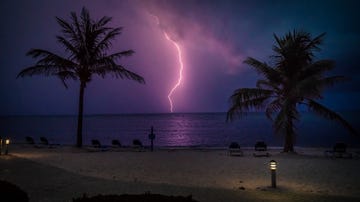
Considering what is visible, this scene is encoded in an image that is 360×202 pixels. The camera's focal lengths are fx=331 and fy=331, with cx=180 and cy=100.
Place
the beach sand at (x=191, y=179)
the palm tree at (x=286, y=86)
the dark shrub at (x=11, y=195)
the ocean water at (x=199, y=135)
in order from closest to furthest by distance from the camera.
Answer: the dark shrub at (x=11, y=195), the beach sand at (x=191, y=179), the palm tree at (x=286, y=86), the ocean water at (x=199, y=135)

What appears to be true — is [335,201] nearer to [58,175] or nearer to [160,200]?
[160,200]

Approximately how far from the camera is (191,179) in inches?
453

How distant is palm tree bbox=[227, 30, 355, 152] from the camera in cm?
1892

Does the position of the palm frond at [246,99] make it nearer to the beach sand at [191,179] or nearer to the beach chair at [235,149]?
the beach chair at [235,149]

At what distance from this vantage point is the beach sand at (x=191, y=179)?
8578mm

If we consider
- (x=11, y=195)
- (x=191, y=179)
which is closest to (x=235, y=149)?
(x=191, y=179)

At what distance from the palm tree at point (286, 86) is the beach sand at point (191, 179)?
3.93 meters

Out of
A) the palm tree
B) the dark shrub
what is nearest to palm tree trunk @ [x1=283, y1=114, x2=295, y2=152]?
the palm tree

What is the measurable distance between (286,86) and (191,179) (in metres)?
11.0

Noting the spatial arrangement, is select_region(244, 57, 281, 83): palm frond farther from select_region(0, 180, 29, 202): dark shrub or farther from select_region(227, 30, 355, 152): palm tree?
select_region(0, 180, 29, 202): dark shrub

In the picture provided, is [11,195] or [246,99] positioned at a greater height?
[246,99]

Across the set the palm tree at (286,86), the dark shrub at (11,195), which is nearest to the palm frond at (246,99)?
the palm tree at (286,86)

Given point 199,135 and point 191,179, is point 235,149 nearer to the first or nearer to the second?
point 191,179

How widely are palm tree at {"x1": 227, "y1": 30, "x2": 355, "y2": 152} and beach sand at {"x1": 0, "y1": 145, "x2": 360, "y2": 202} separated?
3933 mm
